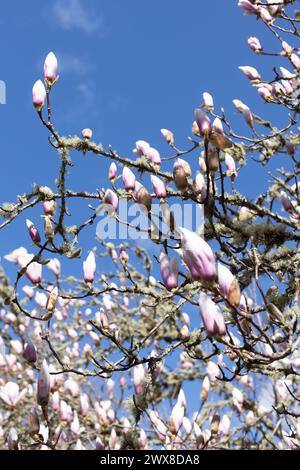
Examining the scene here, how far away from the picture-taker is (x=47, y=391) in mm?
1637

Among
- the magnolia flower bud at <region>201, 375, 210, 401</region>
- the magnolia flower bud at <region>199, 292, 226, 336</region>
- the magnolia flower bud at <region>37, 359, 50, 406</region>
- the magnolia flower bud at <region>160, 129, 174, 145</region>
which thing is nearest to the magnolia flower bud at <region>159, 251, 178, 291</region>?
the magnolia flower bud at <region>199, 292, 226, 336</region>

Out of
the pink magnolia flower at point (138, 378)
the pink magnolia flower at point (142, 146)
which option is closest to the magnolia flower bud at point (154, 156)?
the pink magnolia flower at point (142, 146)

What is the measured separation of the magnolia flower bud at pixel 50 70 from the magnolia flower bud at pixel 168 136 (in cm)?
76

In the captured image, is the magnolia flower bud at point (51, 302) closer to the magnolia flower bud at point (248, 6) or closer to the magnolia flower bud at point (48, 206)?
the magnolia flower bud at point (48, 206)

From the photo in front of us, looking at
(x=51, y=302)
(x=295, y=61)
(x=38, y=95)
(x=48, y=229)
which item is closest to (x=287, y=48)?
(x=295, y=61)

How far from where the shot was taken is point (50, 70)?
1871mm

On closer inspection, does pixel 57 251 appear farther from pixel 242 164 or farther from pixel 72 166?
pixel 242 164

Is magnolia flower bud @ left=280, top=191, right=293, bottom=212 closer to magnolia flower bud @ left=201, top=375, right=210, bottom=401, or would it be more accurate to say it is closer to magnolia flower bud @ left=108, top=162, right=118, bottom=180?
magnolia flower bud @ left=108, top=162, right=118, bottom=180

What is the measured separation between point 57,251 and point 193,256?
0.94 metres

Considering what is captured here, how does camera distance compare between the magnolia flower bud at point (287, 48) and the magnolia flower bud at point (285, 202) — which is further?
the magnolia flower bud at point (287, 48)

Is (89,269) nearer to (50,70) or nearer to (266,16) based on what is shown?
(50,70)

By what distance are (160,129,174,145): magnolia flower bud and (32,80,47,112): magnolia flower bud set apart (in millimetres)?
813

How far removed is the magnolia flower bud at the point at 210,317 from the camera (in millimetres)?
1124

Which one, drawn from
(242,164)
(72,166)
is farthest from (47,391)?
(242,164)
